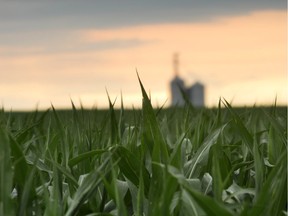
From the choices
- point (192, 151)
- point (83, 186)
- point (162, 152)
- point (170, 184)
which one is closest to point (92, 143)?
point (192, 151)

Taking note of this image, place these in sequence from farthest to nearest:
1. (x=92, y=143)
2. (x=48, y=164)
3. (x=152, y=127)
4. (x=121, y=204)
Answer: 1. (x=92, y=143)
2. (x=48, y=164)
3. (x=152, y=127)
4. (x=121, y=204)

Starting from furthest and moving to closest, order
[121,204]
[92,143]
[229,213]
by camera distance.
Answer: [92,143] < [121,204] < [229,213]

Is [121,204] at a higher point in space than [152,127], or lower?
lower

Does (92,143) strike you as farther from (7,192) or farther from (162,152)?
(7,192)

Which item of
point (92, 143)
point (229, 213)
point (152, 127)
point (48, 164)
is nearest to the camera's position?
point (229, 213)

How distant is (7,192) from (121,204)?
0.20 meters

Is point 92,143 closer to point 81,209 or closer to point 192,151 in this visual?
point 192,151

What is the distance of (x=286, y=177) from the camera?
1132 mm

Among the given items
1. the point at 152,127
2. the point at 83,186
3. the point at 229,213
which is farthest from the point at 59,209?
the point at 152,127

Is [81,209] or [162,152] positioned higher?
[162,152]

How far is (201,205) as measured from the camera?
1.01 m

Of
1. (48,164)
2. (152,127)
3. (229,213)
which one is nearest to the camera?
(229,213)

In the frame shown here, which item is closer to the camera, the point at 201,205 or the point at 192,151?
the point at 201,205

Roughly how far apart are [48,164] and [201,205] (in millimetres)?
750
